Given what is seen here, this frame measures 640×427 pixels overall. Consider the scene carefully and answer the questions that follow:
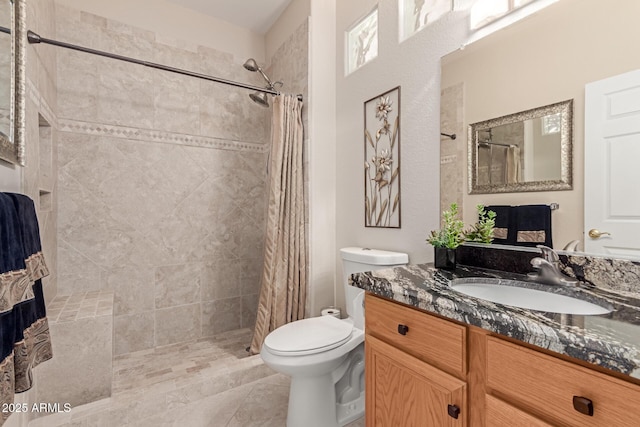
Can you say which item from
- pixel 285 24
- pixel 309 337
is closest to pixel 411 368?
pixel 309 337

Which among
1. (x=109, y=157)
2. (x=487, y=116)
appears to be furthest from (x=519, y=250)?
(x=109, y=157)

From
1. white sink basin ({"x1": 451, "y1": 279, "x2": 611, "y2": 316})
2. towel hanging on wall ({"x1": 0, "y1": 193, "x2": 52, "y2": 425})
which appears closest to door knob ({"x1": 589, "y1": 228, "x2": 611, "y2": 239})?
white sink basin ({"x1": 451, "y1": 279, "x2": 611, "y2": 316})

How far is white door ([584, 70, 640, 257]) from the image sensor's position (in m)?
0.88

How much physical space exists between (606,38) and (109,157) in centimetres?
276

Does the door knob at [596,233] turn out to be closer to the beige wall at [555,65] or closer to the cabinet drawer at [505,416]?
the beige wall at [555,65]

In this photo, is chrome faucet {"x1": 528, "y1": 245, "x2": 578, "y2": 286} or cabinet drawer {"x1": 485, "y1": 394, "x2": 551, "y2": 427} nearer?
cabinet drawer {"x1": 485, "y1": 394, "x2": 551, "y2": 427}

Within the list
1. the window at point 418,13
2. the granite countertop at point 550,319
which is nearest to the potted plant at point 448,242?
the granite countertop at point 550,319

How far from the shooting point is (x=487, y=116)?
125 cm

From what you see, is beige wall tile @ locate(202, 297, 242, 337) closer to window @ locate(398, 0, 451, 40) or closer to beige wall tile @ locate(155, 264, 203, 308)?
beige wall tile @ locate(155, 264, 203, 308)

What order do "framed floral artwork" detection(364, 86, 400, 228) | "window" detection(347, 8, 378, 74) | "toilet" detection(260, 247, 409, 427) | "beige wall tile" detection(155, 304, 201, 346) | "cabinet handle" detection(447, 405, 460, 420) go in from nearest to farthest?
"cabinet handle" detection(447, 405, 460, 420), "toilet" detection(260, 247, 409, 427), "framed floral artwork" detection(364, 86, 400, 228), "window" detection(347, 8, 378, 74), "beige wall tile" detection(155, 304, 201, 346)

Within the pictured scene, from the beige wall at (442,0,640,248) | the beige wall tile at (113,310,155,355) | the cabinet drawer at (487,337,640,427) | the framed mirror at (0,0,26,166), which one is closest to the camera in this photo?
the cabinet drawer at (487,337,640,427)

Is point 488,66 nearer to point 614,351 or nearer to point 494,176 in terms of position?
point 494,176

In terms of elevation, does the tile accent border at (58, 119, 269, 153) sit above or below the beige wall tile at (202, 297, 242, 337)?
above

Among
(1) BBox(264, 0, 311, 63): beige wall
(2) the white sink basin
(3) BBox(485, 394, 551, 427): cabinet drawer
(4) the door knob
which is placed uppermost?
(1) BBox(264, 0, 311, 63): beige wall
